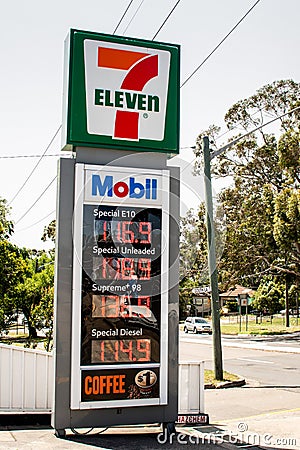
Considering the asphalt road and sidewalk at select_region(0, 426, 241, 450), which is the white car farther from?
sidewalk at select_region(0, 426, 241, 450)

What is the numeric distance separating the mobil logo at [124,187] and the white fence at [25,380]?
267 cm

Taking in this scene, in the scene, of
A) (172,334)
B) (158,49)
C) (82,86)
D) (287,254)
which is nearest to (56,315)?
(172,334)

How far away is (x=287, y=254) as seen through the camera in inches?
1622

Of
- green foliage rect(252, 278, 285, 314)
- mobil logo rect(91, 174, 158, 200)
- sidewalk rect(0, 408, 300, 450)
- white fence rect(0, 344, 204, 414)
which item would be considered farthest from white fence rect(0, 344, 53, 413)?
green foliage rect(252, 278, 285, 314)

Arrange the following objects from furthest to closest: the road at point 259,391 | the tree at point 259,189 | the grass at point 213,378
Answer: the tree at point 259,189 < the grass at point 213,378 < the road at point 259,391

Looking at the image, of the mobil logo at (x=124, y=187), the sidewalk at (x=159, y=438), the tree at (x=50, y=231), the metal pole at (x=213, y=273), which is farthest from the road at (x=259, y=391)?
the tree at (x=50, y=231)

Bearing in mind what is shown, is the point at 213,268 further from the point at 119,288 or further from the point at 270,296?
the point at 270,296

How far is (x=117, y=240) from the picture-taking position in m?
9.27

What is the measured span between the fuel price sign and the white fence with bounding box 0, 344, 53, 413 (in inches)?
43.7

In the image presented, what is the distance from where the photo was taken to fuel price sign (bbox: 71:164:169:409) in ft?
29.8

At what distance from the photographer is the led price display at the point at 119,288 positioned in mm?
9125

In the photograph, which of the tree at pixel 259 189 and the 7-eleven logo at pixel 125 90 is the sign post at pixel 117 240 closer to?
the 7-eleven logo at pixel 125 90

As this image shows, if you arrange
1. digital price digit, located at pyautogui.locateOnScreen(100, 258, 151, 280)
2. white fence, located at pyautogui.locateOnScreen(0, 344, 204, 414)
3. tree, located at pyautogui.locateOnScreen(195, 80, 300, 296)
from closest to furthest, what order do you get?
digital price digit, located at pyautogui.locateOnScreen(100, 258, 151, 280), white fence, located at pyautogui.locateOnScreen(0, 344, 204, 414), tree, located at pyautogui.locateOnScreen(195, 80, 300, 296)

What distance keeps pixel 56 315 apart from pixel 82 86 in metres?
3.35
